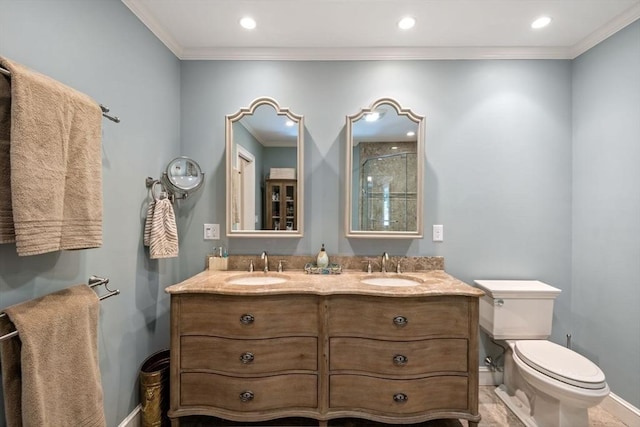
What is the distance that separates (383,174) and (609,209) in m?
1.52

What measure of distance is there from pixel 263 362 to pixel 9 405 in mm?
985

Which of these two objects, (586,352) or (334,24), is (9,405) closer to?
(334,24)

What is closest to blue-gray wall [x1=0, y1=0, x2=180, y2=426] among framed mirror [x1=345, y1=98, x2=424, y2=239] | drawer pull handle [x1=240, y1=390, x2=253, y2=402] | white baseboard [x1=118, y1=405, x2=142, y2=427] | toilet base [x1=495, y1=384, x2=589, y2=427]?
white baseboard [x1=118, y1=405, x2=142, y2=427]

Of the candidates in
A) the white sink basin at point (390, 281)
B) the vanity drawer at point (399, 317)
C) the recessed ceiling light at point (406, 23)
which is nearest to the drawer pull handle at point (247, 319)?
the vanity drawer at point (399, 317)

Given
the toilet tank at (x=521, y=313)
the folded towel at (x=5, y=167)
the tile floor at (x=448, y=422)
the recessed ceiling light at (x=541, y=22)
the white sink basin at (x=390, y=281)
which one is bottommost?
the tile floor at (x=448, y=422)

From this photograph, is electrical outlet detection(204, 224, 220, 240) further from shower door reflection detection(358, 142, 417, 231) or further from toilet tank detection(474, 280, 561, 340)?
toilet tank detection(474, 280, 561, 340)

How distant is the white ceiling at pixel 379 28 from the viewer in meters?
1.66

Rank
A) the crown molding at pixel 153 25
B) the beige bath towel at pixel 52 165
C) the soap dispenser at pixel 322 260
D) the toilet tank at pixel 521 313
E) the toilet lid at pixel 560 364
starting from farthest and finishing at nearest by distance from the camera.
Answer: the soap dispenser at pixel 322 260 < the toilet tank at pixel 521 313 < the crown molding at pixel 153 25 < the toilet lid at pixel 560 364 < the beige bath towel at pixel 52 165

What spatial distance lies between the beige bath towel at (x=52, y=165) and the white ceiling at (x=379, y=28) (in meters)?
0.98

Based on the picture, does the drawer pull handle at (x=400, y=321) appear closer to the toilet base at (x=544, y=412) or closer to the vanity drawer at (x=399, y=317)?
the vanity drawer at (x=399, y=317)

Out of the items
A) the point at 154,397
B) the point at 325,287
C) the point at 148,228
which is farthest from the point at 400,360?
the point at 148,228

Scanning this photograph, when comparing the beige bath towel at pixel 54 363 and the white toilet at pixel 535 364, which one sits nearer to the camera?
the beige bath towel at pixel 54 363

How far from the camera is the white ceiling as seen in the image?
5.46ft

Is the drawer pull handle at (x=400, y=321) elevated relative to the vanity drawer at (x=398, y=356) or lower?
elevated
